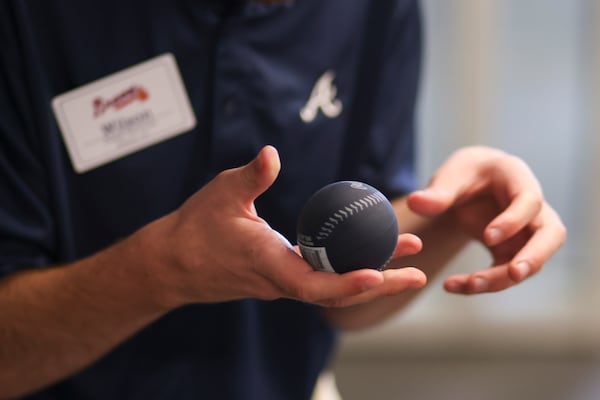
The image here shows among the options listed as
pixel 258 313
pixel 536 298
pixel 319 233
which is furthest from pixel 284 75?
pixel 536 298

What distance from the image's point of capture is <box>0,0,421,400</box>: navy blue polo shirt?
3.43 feet

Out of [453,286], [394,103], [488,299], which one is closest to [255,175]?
[453,286]

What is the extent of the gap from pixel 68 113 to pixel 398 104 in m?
0.56

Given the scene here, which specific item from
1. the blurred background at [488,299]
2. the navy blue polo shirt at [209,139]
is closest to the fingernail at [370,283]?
the navy blue polo shirt at [209,139]

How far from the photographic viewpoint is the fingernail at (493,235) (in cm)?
91

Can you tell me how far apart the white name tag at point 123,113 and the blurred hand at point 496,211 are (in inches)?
14.9

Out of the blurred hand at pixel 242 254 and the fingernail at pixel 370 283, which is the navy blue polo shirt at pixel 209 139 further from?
the fingernail at pixel 370 283

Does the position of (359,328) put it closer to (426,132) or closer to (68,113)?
(68,113)

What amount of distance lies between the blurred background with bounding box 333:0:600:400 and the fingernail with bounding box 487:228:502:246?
1850mm

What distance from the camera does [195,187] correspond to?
3.78 feet

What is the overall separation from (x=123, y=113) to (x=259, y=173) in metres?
0.44

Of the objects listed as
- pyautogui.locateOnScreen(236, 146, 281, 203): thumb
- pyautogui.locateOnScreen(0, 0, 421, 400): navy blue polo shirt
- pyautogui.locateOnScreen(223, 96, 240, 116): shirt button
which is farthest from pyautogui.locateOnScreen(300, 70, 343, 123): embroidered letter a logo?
pyautogui.locateOnScreen(236, 146, 281, 203): thumb

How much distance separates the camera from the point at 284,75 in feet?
3.98

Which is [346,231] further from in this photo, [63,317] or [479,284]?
[63,317]
